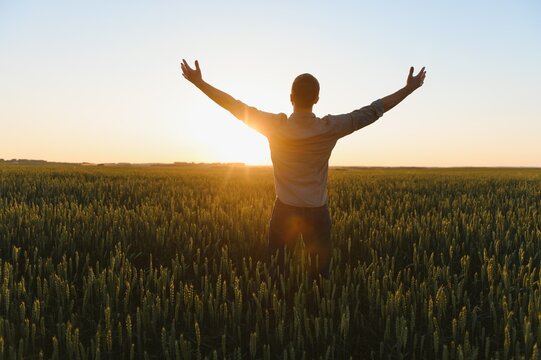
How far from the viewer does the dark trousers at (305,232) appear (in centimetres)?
343

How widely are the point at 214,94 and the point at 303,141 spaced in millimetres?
728

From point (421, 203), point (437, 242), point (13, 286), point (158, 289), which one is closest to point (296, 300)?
point (158, 289)

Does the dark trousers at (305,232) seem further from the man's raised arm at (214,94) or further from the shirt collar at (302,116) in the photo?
the man's raised arm at (214,94)

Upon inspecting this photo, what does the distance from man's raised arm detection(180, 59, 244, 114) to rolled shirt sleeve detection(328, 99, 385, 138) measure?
2.28 feet

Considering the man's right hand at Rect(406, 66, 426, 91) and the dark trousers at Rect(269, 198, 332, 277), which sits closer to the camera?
the dark trousers at Rect(269, 198, 332, 277)

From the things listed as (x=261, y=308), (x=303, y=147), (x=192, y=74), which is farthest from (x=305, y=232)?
(x=192, y=74)

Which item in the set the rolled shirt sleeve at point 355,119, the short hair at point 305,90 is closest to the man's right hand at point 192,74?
the short hair at point 305,90

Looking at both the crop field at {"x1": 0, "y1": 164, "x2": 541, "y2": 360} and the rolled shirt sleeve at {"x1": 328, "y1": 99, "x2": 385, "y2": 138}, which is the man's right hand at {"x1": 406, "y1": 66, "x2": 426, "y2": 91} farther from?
the crop field at {"x1": 0, "y1": 164, "x2": 541, "y2": 360}

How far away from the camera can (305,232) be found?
3.47 metres

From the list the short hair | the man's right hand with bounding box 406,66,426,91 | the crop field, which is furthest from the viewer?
the man's right hand with bounding box 406,66,426,91

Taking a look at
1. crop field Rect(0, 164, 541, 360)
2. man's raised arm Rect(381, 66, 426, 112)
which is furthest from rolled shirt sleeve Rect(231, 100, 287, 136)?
crop field Rect(0, 164, 541, 360)

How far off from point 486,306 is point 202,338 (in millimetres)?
1861

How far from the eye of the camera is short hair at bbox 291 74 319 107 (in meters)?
3.23

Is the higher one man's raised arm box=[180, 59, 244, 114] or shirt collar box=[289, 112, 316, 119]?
man's raised arm box=[180, 59, 244, 114]
